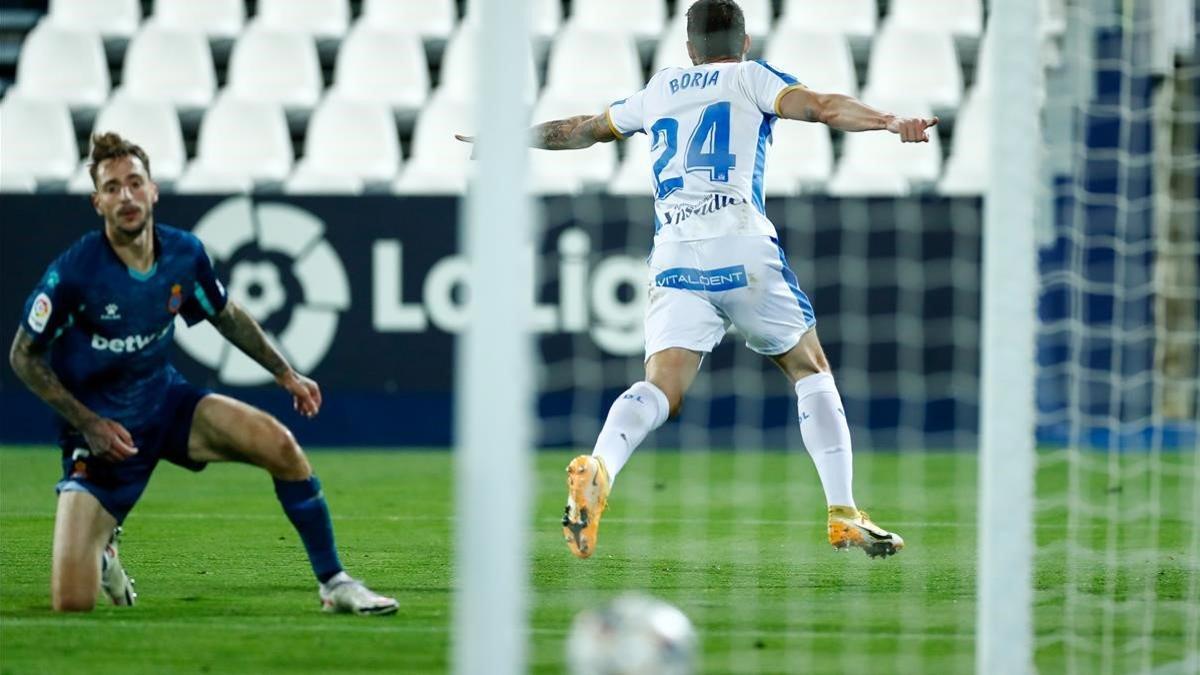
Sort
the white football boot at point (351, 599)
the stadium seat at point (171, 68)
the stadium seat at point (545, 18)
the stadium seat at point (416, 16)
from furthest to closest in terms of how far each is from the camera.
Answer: the stadium seat at point (416, 16) → the stadium seat at point (545, 18) → the stadium seat at point (171, 68) → the white football boot at point (351, 599)

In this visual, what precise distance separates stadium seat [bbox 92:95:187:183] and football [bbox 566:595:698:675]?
9606 mm

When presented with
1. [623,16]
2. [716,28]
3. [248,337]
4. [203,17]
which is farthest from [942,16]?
[248,337]

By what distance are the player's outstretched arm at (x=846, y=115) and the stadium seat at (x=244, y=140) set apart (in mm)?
7232

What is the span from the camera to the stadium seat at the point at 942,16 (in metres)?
13.5

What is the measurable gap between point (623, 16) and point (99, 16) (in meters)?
3.99

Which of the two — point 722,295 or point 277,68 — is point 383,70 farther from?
point 722,295

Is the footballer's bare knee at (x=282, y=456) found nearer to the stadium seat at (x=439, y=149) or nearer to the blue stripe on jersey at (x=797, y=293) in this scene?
the blue stripe on jersey at (x=797, y=293)

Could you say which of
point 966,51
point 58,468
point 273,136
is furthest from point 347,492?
point 966,51

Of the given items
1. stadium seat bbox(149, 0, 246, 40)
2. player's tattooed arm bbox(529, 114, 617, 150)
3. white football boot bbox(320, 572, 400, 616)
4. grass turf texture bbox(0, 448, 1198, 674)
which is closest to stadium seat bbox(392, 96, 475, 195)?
stadium seat bbox(149, 0, 246, 40)

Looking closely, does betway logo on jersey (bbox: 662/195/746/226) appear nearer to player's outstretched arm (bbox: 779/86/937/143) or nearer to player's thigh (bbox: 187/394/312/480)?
player's outstretched arm (bbox: 779/86/937/143)

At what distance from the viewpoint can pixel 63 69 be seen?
1310 cm

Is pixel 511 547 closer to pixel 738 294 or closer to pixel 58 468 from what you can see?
pixel 738 294

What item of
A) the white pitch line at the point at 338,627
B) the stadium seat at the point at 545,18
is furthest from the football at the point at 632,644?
the stadium seat at the point at 545,18

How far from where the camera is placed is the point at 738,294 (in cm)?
598
